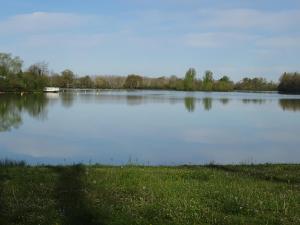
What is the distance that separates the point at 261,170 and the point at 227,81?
153 m

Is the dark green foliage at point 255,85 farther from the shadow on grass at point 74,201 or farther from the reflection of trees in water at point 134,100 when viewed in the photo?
the shadow on grass at point 74,201

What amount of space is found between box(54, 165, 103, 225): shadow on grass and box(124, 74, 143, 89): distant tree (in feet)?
540

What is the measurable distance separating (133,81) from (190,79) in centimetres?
3317

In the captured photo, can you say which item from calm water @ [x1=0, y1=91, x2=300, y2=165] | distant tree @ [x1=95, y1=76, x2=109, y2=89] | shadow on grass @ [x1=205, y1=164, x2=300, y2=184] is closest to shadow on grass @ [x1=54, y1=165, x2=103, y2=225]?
shadow on grass @ [x1=205, y1=164, x2=300, y2=184]

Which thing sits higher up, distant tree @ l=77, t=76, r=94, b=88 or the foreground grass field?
distant tree @ l=77, t=76, r=94, b=88

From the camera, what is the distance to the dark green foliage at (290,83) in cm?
13438

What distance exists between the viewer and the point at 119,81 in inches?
7283

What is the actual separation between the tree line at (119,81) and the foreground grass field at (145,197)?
8934 cm

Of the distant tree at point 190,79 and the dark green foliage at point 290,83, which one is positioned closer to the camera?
the dark green foliage at point 290,83

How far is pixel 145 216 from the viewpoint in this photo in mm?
6598

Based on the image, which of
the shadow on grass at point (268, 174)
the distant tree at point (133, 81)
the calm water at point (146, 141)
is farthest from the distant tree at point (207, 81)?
the shadow on grass at point (268, 174)

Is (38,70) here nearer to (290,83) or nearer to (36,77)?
(36,77)

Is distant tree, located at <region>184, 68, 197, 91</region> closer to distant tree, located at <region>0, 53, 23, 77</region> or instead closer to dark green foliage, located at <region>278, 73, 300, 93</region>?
dark green foliage, located at <region>278, 73, 300, 93</region>

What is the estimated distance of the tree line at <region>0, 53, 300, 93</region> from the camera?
319 ft
